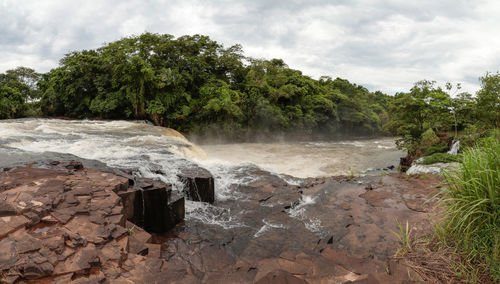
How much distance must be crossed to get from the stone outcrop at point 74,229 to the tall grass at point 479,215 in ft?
10.1

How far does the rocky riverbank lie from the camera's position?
2.46 meters

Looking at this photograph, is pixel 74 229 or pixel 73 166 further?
pixel 73 166

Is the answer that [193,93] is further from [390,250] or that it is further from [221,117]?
[390,250]

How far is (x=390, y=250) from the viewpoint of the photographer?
3465 mm

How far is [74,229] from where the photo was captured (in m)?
2.84

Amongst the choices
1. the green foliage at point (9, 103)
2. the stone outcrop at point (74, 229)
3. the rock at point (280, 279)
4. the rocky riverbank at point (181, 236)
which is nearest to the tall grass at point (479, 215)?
the rocky riverbank at point (181, 236)

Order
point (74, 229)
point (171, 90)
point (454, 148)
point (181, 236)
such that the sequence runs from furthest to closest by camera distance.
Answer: point (171, 90) → point (454, 148) → point (181, 236) → point (74, 229)

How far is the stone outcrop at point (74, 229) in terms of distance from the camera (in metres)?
2.29

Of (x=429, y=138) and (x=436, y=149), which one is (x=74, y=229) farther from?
(x=429, y=138)

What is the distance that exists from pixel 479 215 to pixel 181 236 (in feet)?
12.2

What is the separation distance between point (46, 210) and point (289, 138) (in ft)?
72.2

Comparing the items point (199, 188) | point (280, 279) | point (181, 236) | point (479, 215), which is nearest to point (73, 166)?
point (199, 188)

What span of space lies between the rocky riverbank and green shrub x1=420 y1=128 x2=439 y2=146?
238 inches

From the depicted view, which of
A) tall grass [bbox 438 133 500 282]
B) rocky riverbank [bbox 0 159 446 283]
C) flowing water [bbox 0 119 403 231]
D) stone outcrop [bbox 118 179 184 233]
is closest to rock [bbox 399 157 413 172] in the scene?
flowing water [bbox 0 119 403 231]
